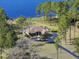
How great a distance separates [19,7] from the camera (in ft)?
204

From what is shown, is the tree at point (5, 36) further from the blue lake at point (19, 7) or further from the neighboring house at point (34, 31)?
the blue lake at point (19, 7)

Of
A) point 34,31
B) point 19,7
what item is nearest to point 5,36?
point 34,31

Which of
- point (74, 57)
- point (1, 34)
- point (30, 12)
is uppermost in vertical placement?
point (30, 12)

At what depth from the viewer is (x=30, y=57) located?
73.3 feet

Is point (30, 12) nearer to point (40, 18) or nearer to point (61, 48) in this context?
point (40, 18)

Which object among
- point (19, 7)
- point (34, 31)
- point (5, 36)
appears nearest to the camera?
point (5, 36)

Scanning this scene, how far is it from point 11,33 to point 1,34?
0.75 metres

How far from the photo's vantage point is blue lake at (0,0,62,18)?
5469cm

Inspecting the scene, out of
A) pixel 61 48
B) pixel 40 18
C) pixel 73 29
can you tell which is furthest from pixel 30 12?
pixel 61 48

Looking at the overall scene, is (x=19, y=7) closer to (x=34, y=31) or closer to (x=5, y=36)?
(x=34, y=31)

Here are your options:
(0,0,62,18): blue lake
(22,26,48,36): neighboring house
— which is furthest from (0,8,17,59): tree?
(0,0,62,18): blue lake

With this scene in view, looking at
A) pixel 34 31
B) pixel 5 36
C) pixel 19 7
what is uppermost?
pixel 19 7

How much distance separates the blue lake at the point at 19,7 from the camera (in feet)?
179

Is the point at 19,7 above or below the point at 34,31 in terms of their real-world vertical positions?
above
